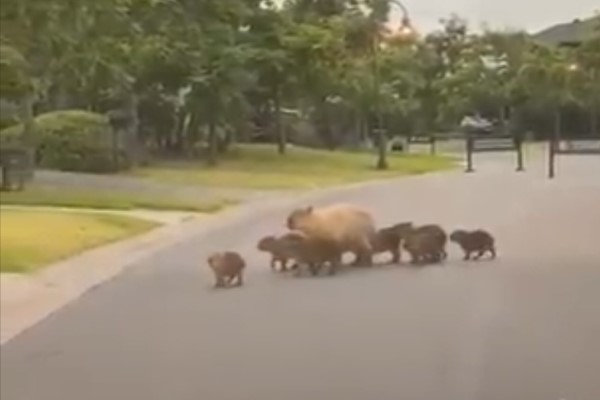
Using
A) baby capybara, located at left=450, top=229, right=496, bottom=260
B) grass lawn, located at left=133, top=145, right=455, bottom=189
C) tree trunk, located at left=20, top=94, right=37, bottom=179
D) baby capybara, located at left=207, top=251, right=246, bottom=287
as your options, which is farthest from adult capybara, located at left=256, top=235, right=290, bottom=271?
tree trunk, located at left=20, top=94, right=37, bottom=179

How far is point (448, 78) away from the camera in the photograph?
213cm

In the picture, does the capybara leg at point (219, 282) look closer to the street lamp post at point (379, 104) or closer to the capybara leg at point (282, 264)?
the capybara leg at point (282, 264)

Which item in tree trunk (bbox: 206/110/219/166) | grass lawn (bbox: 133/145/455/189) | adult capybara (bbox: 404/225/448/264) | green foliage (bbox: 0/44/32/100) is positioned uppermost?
green foliage (bbox: 0/44/32/100)

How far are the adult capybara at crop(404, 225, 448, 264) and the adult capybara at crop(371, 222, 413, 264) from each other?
0.04m

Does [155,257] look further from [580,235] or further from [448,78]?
[580,235]

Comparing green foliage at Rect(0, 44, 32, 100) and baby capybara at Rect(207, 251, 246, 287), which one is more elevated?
green foliage at Rect(0, 44, 32, 100)

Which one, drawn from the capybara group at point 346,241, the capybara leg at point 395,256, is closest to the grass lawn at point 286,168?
the capybara group at point 346,241

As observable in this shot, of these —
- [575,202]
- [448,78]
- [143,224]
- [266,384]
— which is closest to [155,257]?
[143,224]

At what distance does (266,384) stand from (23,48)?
669 millimetres

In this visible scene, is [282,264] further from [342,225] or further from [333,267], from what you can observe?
[333,267]

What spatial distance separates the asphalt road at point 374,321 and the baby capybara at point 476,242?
0.07 ft

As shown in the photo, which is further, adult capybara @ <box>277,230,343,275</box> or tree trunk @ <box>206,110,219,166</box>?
adult capybara @ <box>277,230,343,275</box>

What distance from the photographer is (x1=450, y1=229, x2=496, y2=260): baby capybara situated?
2.33 m

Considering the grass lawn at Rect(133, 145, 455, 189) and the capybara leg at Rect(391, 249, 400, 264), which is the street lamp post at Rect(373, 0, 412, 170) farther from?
the capybara leg at Rect(391, 249, 400, 264)
